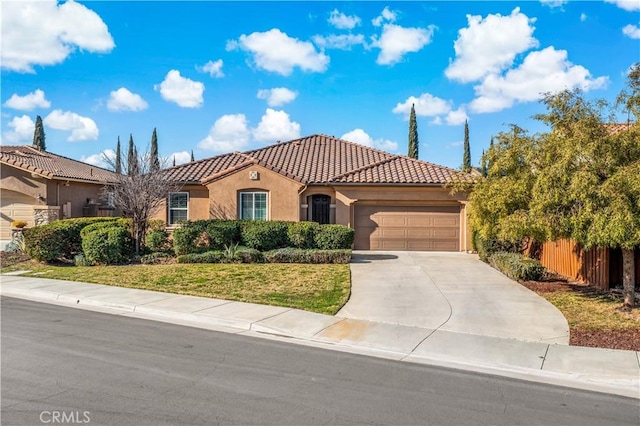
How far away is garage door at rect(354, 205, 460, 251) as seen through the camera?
71.6 feet

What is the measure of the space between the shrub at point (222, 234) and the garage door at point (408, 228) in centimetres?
563

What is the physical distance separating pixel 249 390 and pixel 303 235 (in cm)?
1276

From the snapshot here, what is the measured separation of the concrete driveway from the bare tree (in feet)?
28.9

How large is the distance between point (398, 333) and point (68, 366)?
17.7 feet

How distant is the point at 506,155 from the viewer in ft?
38.2

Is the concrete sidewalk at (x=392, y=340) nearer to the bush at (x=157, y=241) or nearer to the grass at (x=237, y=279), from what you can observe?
the grass at (x=237, y=279)

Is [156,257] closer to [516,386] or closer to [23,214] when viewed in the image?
[23,214]

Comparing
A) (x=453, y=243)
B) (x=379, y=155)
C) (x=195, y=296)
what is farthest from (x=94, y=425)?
(x=379, y=155)

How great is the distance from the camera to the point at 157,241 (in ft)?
63.2

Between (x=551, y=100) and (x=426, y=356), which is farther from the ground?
(x=551, y=100)

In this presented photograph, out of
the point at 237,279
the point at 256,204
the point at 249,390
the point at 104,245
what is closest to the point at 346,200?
the point at 256,204

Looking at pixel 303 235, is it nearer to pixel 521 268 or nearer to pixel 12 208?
pixel 521 268

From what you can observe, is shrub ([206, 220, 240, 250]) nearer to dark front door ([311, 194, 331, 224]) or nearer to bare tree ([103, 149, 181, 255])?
bare tree ([103, 149, 181, 255])

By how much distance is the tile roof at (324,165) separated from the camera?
2167 centimetres
